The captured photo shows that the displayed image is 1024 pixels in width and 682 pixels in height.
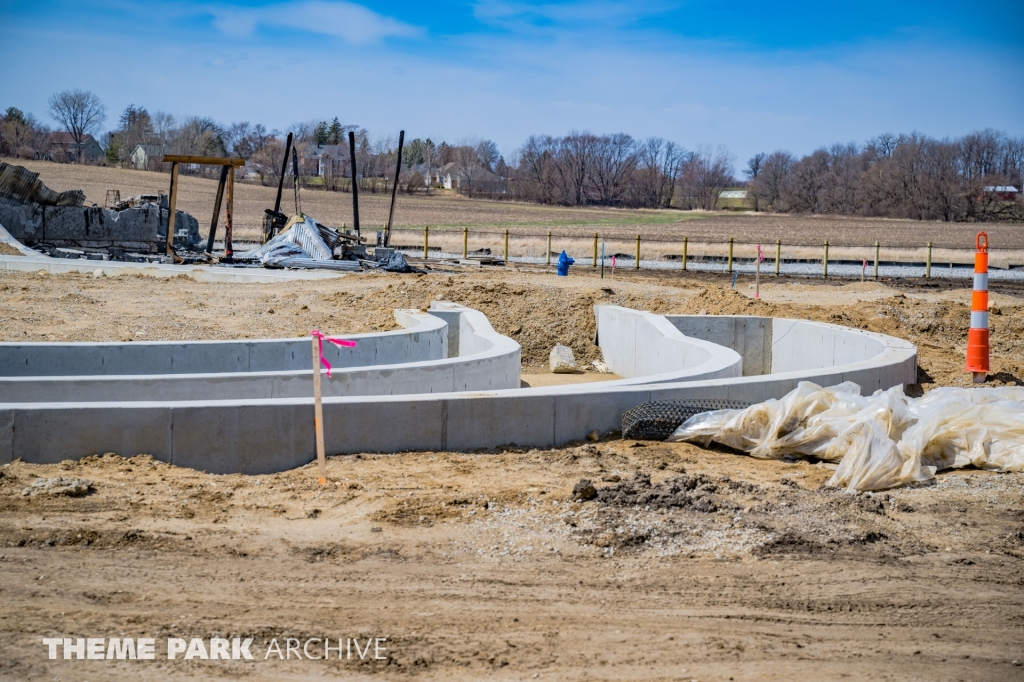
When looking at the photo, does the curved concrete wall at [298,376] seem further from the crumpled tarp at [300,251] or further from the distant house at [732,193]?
the distant house at [732,193]

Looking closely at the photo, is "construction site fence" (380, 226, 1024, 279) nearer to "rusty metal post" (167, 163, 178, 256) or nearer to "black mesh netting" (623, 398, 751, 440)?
"rusty metal post" (167, 163, 178, 256)

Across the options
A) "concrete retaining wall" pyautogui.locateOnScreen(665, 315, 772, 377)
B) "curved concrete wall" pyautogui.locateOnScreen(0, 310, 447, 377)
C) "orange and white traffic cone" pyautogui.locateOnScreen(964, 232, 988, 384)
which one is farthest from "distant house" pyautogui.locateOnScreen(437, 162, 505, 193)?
"orange and white traffic cone" pyautogui.locateOnScreen(964, 232, 988, 384)

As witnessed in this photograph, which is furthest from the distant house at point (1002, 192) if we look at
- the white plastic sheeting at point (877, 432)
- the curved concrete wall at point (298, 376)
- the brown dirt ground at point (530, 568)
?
the brown dirt ground at point (530, 568)

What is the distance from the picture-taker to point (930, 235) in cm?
5206

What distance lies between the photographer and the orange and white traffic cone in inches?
348

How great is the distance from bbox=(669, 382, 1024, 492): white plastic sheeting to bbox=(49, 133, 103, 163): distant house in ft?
325

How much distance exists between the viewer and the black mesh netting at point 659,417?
6889mm

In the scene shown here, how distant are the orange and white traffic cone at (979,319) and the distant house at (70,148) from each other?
98274 millimetres

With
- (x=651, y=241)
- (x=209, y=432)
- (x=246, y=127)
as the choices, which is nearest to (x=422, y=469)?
(x=209, y=432)

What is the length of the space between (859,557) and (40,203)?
26.8m

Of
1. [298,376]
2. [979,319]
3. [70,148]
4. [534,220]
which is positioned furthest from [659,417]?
[70,148]

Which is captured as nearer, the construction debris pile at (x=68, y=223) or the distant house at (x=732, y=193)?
the construction debris pile at (x=68, y=223)

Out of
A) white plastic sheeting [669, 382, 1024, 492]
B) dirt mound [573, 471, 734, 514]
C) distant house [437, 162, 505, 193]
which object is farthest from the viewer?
distant house [437, 162, 505, 193]

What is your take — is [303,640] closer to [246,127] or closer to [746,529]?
[746,529]
